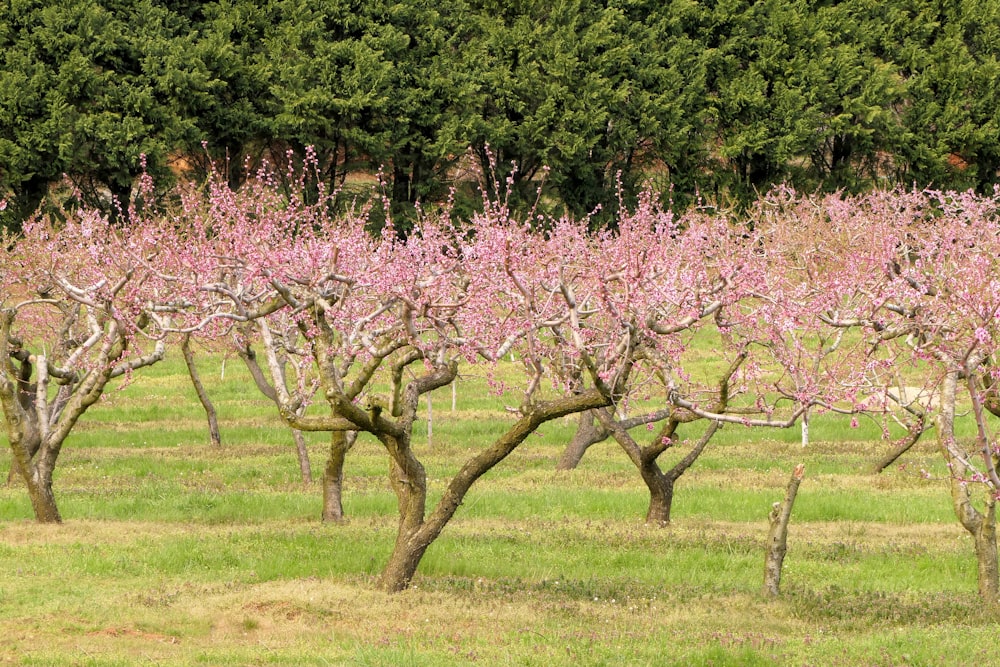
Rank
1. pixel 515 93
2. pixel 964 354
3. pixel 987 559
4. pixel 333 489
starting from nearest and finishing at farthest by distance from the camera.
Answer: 1. pixel 964 354
2. pixel 987 559
3. pixel 333 489
4. pixel 515 93

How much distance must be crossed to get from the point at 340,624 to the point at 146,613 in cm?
227

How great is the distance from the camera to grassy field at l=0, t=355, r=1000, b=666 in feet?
43.9

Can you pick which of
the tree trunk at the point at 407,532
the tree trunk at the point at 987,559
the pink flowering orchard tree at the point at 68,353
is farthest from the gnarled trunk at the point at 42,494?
the tree trunk at the point at 987,559

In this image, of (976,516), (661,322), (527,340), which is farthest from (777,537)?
(527,340)

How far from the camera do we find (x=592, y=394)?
1460 centimetres

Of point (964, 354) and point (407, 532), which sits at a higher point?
point (964, 354)

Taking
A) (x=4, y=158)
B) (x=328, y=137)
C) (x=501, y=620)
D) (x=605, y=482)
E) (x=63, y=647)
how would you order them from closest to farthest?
(x=63, y=647) < (x=501, y=620) < (x=605, y=482) < (x=4, y=158) < (x=328, y=137)

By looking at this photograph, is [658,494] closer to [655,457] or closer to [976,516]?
[655,457]

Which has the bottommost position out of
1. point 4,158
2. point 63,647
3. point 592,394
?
point 63,647

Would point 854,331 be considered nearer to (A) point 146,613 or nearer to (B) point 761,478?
(B) point 761,478

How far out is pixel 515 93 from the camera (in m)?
50.7

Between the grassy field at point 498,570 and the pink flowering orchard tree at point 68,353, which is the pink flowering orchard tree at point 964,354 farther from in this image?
Answer: the pink flowering orchard tree at point 68,353

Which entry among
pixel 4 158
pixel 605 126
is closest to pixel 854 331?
pixel 605 126

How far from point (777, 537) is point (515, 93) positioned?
37.2m
